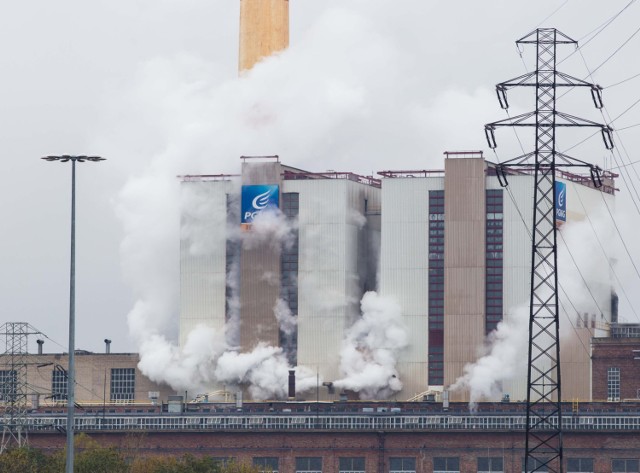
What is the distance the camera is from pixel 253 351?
158750 mm

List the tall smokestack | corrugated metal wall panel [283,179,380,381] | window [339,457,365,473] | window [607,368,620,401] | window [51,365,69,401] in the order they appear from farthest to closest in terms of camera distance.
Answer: window [51,365,69,401] < the tall smokestack < corrugated metal wall panel [283,179,380,381] < window [607,368,620,401] < window [339,457,365,473]

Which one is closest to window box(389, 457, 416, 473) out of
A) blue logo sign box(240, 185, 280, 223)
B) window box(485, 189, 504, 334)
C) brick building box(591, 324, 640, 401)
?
window box(485, 189, 504, 334)

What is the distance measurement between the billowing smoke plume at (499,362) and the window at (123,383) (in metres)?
27.9

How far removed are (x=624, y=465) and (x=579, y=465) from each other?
3.01 m

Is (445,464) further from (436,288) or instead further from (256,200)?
(256,200)

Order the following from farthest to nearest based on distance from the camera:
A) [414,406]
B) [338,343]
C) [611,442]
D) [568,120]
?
1. [338,343]
2. [414,406]
3. [611,442]
4. [568,120]

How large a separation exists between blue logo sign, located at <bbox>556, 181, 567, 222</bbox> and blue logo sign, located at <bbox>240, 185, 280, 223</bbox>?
22257 mm

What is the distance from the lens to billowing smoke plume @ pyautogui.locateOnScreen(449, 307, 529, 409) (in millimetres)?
152125

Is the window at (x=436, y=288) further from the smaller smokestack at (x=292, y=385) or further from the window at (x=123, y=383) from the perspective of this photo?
the window at (x=123, y=383)

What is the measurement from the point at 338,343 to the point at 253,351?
22.3ft

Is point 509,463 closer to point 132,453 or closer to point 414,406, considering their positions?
point 414,406

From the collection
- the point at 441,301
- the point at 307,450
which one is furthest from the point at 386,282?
the point at 307,450

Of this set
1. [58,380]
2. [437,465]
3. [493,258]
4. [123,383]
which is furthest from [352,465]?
[58,380]

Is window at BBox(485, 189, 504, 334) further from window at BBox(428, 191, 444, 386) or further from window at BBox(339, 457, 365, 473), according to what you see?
window at BBox(339, 457, 365, 473)
